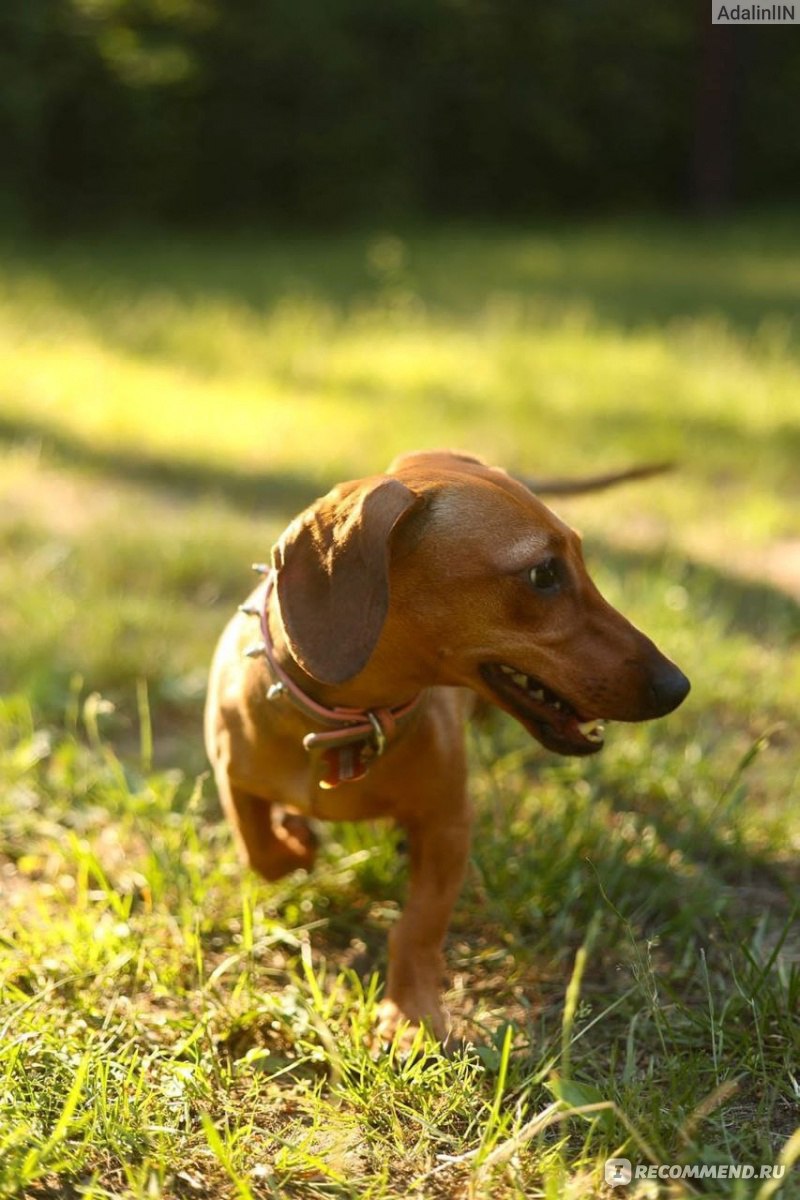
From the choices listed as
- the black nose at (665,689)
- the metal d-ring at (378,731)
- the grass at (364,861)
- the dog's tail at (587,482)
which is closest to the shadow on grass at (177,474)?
the grass at (364,861)

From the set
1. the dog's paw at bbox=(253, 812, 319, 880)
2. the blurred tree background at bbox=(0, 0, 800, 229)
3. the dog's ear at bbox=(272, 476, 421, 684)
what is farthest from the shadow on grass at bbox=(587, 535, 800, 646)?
the blurred tree background at bbox=(0, 0, 800, 229)

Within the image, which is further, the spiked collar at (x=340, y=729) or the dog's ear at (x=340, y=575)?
the spiked collar at (x=340, y=729)

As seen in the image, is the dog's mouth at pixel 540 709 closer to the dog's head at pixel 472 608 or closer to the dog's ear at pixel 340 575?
the dog's head at pixel 472 608

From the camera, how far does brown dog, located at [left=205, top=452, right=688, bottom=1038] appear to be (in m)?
2.22

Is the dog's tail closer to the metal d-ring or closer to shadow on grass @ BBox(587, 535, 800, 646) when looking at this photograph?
shadow on grass @ BBox(587, 535, 800, 646)

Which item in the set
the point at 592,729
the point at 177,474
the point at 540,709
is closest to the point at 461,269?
the point at 177,474

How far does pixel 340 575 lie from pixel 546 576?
35cm

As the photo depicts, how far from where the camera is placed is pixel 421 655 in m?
2.32

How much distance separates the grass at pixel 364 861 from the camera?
2.03 m

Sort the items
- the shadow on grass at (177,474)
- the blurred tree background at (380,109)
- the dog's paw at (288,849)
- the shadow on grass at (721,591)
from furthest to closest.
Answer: the blurred tree background at (380,109)
the shadow on grass at (177,474)
the shadow on grass at (721,591)
the dog's paw at (288,849)

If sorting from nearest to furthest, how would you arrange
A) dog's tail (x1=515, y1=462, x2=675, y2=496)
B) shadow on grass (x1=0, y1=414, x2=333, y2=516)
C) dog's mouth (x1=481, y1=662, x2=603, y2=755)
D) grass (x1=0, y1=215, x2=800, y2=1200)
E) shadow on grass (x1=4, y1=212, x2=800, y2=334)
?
grass (x1=0, y1=215, x2=800, y2=1200) < dog's mouth (x1=481, y1=662, x2=603, y2=755) < dog's tail (x1=515, y1=462, x2=675, y2=496) < shadow on grass (x1=0, y1=414, x2=333, y2=516) < shadow on grass (x1=4, y1=212, x2=800, y2=334)

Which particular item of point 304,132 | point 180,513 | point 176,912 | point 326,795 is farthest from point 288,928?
point 304,132

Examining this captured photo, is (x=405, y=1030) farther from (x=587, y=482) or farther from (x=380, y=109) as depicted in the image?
(x=380, y=109)

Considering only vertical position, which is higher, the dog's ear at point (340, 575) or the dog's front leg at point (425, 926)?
the dog's ear at point (340, 575)
